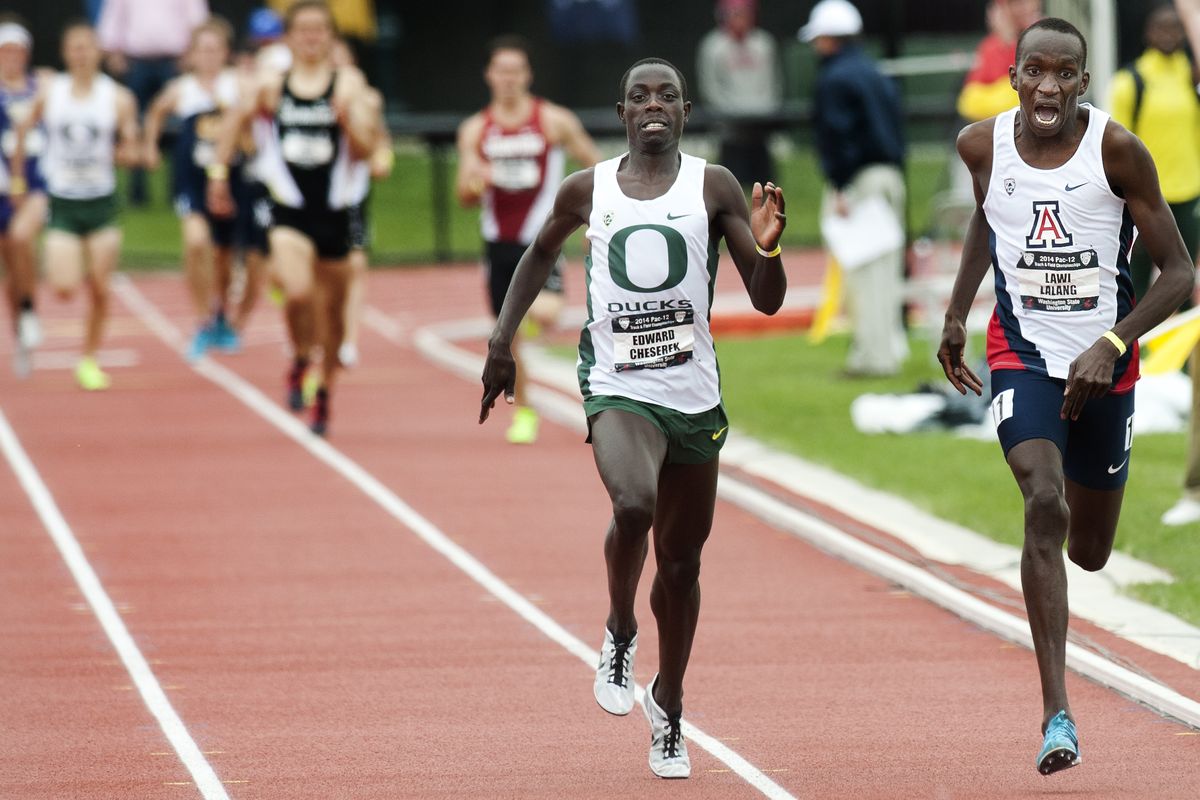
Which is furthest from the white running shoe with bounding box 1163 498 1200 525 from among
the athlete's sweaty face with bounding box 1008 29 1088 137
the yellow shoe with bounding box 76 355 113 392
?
the yellow shoe with bounding box 76 355 113 392

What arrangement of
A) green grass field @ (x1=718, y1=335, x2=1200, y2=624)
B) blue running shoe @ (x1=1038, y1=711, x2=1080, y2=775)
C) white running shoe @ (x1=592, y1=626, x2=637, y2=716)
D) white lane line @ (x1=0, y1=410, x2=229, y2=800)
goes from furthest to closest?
green grass field @ (x1=718, y1=335, x2=1200, y2=624) < white lane line @ (x1=0, y1=410, x2=229, y2=800) < white running shoe @ (x1=592, y1=626, x2=637, y2=716) < blue running shoe @ (x1=1038, y1=711, x2=1080, y2=775)

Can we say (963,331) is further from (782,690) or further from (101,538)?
(101,538)

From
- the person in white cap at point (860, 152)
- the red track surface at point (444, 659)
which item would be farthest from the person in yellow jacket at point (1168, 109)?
the person in white cap at point (860, 152)

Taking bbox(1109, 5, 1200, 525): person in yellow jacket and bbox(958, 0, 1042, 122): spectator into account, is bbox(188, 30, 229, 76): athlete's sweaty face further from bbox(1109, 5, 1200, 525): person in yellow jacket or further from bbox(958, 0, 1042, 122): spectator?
bbox(1109, 5, 1200, 525): person in yellow jacket

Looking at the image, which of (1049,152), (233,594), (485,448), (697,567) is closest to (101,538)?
(233,594)

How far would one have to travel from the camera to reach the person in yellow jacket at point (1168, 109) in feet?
41.0

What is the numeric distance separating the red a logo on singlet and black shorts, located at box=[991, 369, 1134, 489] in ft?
1.27

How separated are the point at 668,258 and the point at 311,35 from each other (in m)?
8.01

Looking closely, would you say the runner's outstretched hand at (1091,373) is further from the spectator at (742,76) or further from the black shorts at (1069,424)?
the spectator at (742,76)

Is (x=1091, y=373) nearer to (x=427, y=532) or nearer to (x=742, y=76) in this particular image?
(x=427, y=532)

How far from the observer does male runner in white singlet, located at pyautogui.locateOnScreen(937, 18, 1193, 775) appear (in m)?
6.55

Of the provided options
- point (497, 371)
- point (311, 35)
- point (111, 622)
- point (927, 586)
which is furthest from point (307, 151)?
point (497, 371)

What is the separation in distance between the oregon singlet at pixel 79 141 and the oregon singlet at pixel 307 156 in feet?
9.60

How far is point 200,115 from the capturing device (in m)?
19.3
